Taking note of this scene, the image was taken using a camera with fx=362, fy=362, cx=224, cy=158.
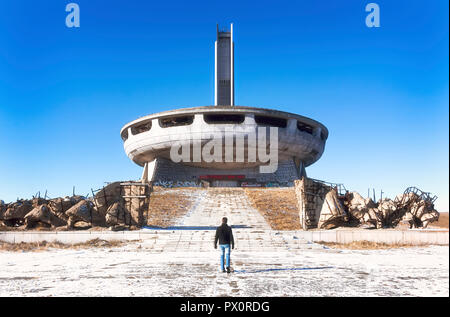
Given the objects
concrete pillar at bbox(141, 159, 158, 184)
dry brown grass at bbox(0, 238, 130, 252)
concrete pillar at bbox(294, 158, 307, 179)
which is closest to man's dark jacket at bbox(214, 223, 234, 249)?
dry brown grass at bbox(0, 238, 130, 252)

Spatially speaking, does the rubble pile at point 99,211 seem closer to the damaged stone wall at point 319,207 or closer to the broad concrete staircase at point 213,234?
the broad concrete staircase at point 213,234

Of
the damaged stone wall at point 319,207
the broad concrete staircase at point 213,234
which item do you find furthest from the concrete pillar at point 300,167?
the damaged stone wall at point 319,207

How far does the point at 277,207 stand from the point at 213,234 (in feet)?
33.6

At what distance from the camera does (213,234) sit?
16109 mm

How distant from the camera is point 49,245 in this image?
49.4 ft

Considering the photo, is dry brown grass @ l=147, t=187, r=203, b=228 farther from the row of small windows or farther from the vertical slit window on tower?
the vertical slit window on tower

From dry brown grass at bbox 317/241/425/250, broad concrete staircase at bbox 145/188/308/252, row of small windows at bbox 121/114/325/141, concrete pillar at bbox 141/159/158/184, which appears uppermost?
row of small windows at bbox 121/114/325/141

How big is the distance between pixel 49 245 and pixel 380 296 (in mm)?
13437

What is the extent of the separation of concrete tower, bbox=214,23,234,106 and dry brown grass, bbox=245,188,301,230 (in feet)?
100

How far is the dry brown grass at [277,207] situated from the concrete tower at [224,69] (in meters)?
30.5

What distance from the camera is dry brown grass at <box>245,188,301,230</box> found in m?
20.8
